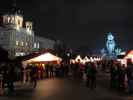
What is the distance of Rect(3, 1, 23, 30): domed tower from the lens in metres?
120

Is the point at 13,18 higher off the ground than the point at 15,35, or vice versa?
the point at 13,18

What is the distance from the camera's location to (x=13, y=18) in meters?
122

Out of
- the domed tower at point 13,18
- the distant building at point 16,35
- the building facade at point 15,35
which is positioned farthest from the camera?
the domed tower at point 13,18

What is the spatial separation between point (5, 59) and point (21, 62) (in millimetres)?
9751

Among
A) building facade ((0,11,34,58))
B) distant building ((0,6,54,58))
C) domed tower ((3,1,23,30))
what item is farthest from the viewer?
domed tower ((3,1,23,30))

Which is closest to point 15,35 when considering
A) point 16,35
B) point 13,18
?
point 16,35

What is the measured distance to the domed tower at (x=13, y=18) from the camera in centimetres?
11978

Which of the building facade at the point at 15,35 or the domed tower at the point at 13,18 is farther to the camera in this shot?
the domed tower at the point at 13,18

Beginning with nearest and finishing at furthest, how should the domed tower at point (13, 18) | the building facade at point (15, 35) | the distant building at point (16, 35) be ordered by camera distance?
the building facade at point (15, 35), the distant building at point (16, 35), the domed tower at point (13, 18)

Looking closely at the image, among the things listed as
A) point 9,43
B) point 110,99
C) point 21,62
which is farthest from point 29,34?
point 110,99

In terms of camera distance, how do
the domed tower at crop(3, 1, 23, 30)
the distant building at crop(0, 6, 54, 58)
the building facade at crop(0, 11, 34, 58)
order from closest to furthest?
the building facade at crop(0, 11, 34, 58)
the distant building at crop(0, 6, 54, 58)
the domed tower at crop(3, 1, 23, 30)

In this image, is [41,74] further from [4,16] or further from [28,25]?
[28,25]

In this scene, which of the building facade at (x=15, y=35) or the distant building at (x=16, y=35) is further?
the distant building at (x=16, y=35)

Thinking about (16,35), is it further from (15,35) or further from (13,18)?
(13,18)
